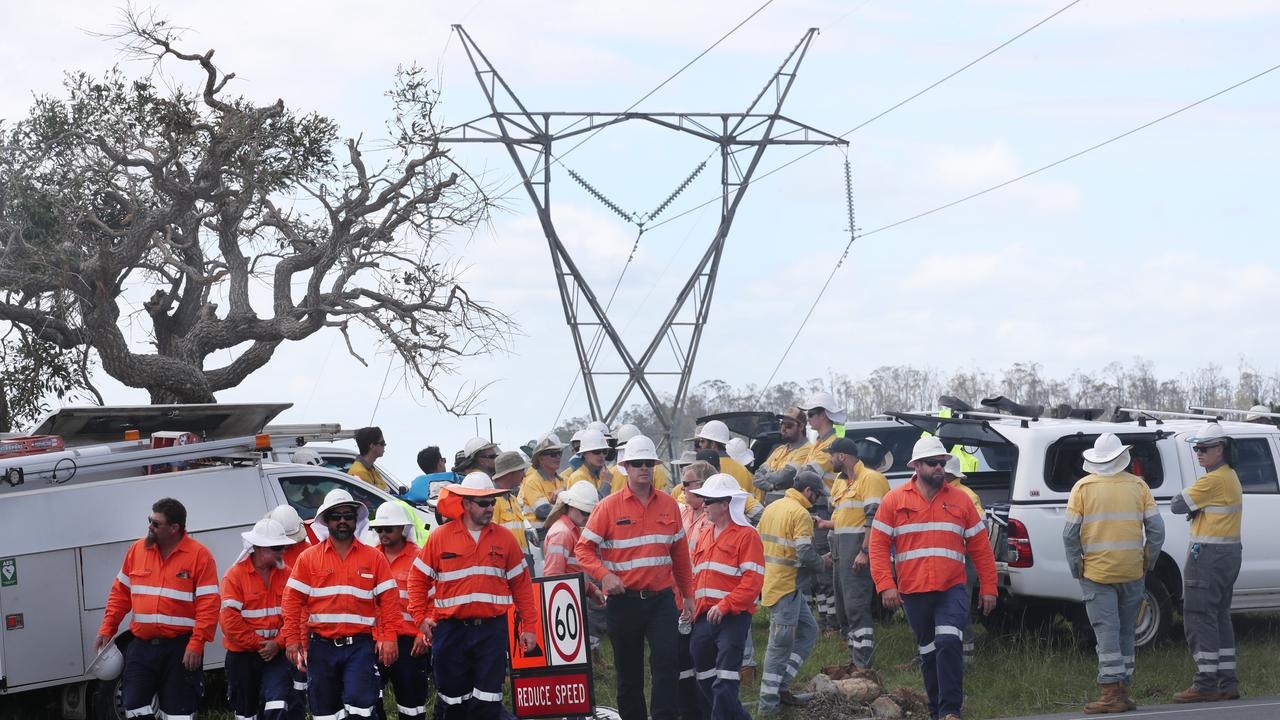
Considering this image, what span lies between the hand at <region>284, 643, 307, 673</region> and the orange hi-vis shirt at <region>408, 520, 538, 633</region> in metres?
0.68

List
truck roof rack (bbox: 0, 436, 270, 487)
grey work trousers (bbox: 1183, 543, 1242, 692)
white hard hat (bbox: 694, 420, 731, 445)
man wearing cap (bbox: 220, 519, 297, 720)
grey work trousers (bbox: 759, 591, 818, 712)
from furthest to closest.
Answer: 1. white hard hat (bbox: 694, 420, 731, 445)
2. grey work trousers (bbox: 1183, 543, 1242, 692)
3. grey work trousers (bbox: 759, 591, 818, 712)
4. truck roof rack (bbox: 0, 436, 270, 487)
5. man wearing cap (bbox: 220, 519, 297, 720)

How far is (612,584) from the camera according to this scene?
920 centimetres

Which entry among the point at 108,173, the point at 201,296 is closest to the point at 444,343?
the point at 201,296

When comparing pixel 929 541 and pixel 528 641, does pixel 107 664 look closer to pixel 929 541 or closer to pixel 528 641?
pixel 528 641

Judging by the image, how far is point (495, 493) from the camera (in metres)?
8.77

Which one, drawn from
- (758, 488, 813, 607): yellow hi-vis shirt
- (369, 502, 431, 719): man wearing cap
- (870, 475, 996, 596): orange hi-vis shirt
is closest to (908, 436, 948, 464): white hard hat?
(870, 475, 996, 596): orange hi-vis shirt

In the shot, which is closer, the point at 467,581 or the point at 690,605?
the point at 467,581

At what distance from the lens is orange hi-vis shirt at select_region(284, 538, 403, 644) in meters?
8.58

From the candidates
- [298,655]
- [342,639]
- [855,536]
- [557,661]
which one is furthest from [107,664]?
[855,536]

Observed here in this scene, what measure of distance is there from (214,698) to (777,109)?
12996 millimetres

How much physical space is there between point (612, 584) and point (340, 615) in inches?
67.8

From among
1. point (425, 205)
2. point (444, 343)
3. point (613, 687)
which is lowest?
point (613, 687)

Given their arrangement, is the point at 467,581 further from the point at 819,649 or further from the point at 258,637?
the point at 819,649

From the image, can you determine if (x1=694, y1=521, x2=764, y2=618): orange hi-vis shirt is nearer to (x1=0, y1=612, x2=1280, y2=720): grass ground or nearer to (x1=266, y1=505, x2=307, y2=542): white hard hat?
(x1=0, y1=612, x2=1280, y2=720): grass ground
